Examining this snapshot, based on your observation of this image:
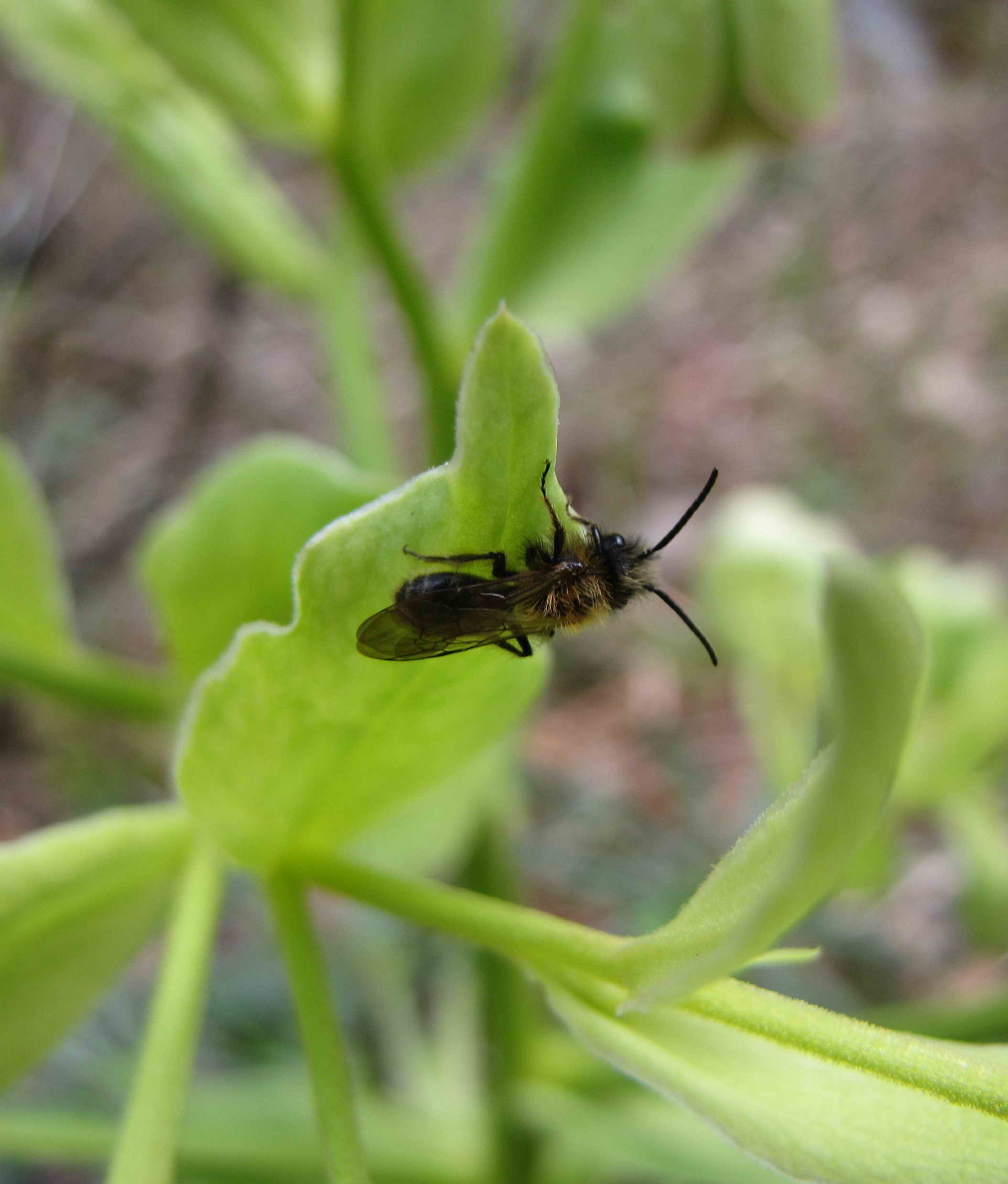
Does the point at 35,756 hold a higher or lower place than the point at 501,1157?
higher

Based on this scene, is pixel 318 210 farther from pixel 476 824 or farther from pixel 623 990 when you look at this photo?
pixel 623 990

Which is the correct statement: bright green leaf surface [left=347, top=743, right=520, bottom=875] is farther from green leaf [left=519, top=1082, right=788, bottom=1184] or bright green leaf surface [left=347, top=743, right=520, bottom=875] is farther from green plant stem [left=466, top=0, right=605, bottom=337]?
green plant stem [left=466, top=0, right=605, bottom=337]

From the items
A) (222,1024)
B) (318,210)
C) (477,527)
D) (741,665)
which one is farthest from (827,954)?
(318,210)

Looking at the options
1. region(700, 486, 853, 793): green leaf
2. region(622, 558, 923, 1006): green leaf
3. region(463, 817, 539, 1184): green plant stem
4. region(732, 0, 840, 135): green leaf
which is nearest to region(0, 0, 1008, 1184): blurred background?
region(700, 486, 853, 793): green leaf

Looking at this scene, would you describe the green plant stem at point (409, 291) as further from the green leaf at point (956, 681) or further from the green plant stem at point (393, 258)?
the green leaf at point (956, 681)

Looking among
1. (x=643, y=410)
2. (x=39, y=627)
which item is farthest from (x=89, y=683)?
(x=643, y=410)

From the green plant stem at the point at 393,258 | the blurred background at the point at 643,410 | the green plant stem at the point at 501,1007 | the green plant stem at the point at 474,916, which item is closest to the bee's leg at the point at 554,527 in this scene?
the green plant stem at the point at 474,916
